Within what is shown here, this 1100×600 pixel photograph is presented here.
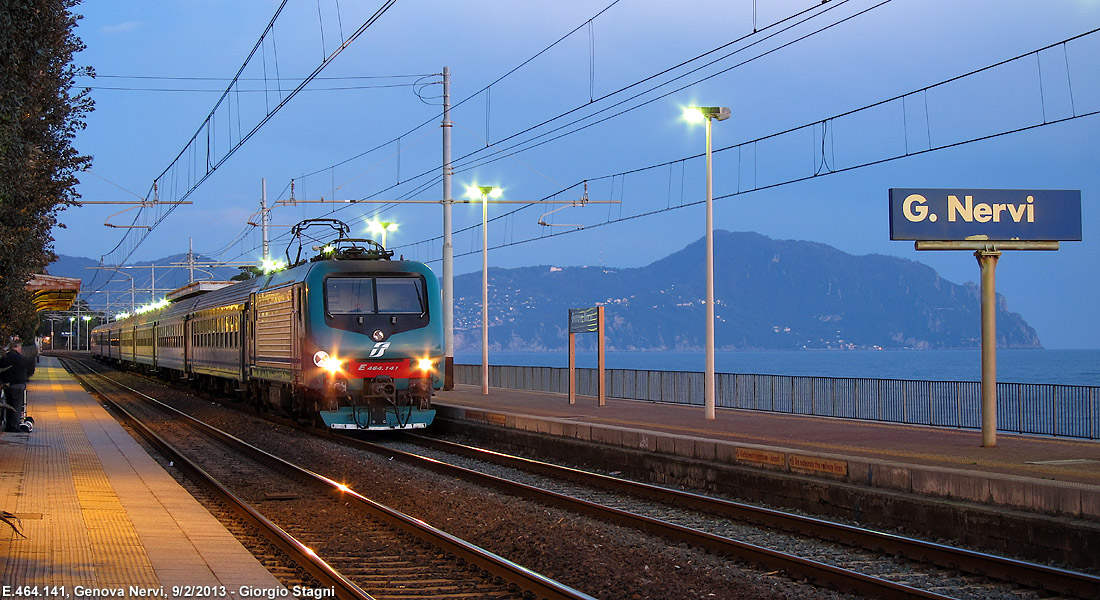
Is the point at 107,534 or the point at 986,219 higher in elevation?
the point at 986,219

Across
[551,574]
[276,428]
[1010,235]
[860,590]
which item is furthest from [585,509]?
[276,428]

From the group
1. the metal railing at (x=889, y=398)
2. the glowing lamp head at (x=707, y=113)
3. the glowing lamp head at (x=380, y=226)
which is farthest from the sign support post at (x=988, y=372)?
the glowing lamp head at (x=380, y=226)

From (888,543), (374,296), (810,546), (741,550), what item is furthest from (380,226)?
(888,543)

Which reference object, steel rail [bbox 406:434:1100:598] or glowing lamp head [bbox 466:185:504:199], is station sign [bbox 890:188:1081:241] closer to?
steel rail [bbox 406:434:1100:598]

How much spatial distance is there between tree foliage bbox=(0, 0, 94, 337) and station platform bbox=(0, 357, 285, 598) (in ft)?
9.96

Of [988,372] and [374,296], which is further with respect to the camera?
[374,296]

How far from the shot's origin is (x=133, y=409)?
31.9m

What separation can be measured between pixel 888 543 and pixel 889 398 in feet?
37.7

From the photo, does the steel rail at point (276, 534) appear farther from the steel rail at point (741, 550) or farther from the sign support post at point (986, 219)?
the sign support post at point (986, 219)

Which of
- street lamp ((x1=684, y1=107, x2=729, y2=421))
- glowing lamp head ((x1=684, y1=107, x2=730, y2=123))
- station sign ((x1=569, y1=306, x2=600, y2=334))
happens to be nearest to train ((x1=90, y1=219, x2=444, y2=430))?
station sign ((x1=569, y1=306, x2=600, y2=334))

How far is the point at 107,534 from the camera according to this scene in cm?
1003

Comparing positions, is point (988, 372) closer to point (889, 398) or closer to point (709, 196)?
point (889, 398)

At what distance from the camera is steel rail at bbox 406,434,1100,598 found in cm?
850

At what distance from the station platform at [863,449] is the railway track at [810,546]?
1.37 m
